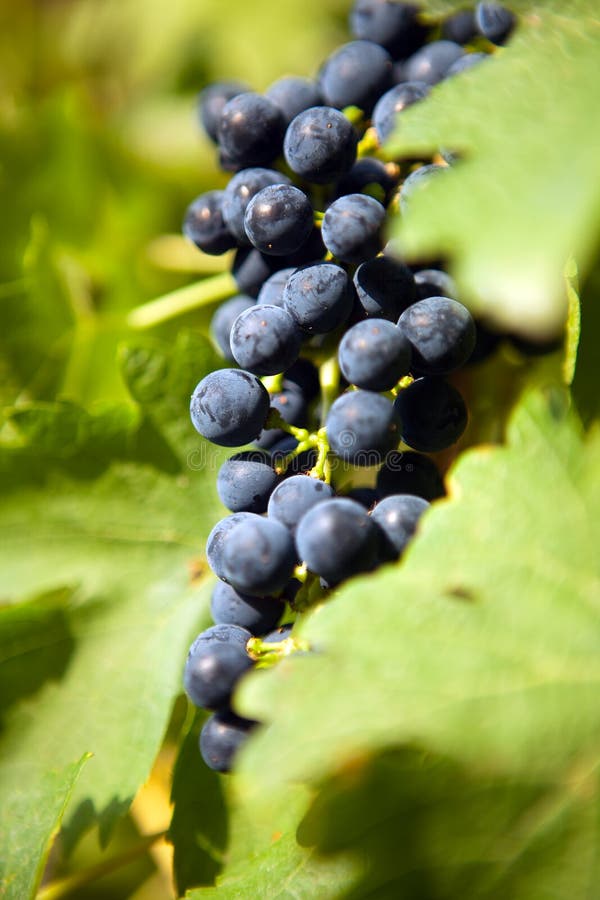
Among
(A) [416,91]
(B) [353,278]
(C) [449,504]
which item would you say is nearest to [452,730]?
(C) [449,504]

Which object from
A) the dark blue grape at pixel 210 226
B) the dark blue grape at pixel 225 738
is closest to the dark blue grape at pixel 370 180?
the dark blue grape at pixel 210 226

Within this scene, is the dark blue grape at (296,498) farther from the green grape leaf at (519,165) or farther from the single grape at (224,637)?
the green grape leaf at (519,165)

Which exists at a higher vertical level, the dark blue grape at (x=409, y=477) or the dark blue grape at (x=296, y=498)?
the dark blue grape at (x=296, y=498)

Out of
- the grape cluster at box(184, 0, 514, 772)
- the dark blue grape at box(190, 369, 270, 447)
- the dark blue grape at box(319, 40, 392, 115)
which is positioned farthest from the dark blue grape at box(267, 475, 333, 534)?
the dark blue grape at box(319, 40, 392, 115)

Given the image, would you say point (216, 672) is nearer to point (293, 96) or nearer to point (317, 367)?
point (317, 367)

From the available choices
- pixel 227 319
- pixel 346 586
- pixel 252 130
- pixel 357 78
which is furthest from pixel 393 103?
pixel 346 586

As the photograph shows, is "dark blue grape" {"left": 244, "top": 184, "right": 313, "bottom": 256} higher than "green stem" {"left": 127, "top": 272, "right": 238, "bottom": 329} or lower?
higher

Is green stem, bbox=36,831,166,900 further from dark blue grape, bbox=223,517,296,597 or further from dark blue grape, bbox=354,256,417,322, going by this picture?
dark blue grape, bbox=354,256,417,322
